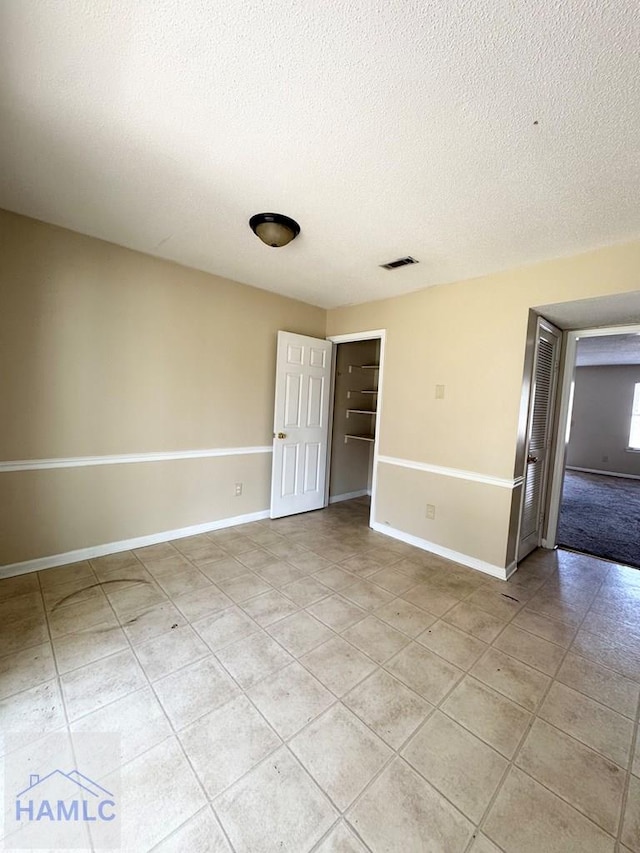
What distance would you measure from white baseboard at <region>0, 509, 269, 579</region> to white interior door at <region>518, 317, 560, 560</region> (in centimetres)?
265

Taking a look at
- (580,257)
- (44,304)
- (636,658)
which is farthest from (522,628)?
(44,304)

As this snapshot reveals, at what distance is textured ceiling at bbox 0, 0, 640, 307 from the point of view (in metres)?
1.05

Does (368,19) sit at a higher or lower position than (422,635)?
higher

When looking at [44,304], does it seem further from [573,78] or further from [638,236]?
[638,236]

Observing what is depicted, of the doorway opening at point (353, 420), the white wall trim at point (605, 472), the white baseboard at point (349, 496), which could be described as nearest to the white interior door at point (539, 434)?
the doorway opening at point (353, 420)

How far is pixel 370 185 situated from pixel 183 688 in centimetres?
263

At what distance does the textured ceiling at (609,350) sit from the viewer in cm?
497

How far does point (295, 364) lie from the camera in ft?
12.6

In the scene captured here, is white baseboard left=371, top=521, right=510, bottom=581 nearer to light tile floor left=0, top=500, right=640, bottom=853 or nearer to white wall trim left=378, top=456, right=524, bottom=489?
light tile floor left=0, top=500, right=640, bottom=853

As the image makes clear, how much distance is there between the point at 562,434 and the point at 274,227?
317cm

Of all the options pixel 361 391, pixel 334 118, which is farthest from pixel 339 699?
pixel 361 391

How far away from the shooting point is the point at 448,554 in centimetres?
313

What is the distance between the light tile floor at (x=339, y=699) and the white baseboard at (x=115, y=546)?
11 cm

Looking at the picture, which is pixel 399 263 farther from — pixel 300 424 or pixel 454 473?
pixel 300 424
